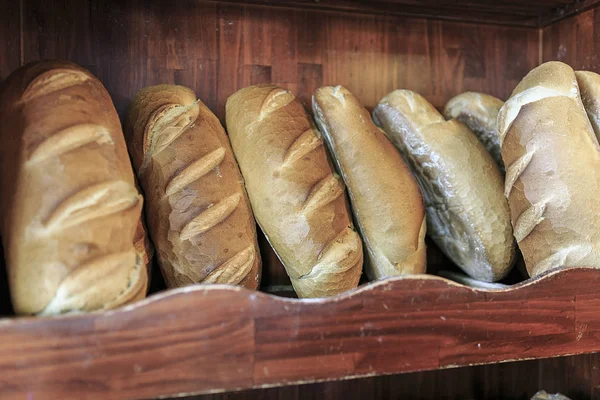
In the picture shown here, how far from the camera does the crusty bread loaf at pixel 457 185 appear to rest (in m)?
1.14

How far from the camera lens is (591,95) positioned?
1127mm

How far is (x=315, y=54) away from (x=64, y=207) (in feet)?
2.64

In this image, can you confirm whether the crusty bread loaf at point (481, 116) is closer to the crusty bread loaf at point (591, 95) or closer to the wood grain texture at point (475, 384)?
the crusty bread loaf at point (591, 95)

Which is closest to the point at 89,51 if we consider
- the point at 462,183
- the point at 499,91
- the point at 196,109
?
the point at 196,109

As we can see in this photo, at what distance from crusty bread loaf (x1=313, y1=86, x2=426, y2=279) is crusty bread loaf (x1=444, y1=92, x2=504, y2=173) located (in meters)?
0.29

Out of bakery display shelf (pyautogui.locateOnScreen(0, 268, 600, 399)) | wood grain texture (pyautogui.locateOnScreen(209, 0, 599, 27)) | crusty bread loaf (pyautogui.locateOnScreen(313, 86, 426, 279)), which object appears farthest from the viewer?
wood grain texture (pyautogui.locateOnScreen(209, 0, 599, 27))

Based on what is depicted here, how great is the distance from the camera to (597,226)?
1.00m

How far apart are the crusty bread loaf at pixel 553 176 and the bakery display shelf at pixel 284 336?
8 cm

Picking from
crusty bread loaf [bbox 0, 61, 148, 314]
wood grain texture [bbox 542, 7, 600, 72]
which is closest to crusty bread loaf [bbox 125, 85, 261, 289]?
crusty bread loaf [bbox 0, 61, 148, 314]

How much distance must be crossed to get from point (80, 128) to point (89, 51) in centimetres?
44

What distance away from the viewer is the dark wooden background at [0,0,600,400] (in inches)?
46.2

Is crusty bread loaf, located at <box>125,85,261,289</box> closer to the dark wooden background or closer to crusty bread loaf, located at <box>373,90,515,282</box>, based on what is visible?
the dark wooden background

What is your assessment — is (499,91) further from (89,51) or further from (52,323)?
(52,323)

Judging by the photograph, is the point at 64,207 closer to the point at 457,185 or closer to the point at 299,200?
the point at 299,200
